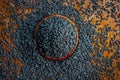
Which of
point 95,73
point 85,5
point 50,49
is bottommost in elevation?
point 95,73

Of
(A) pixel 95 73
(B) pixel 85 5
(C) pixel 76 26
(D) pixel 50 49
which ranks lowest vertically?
(A) pixel 95 73

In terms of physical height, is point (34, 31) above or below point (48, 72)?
above

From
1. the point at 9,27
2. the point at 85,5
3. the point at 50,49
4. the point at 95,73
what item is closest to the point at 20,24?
the point at 9,27

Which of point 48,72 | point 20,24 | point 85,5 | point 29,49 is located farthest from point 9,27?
point 85,5

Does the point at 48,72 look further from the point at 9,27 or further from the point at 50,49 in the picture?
the point at 9,27

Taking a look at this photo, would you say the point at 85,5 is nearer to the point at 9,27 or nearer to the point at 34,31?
the point at 34,31

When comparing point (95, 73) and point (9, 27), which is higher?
point (9, 27)
